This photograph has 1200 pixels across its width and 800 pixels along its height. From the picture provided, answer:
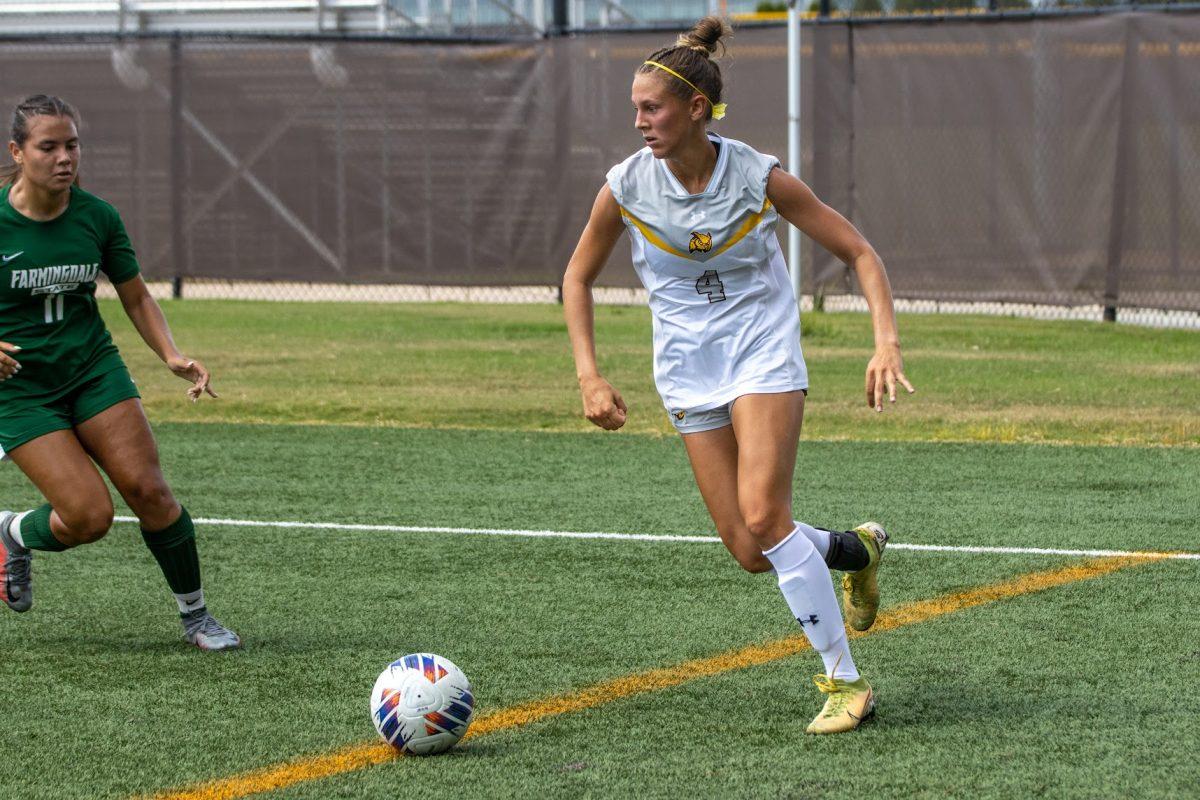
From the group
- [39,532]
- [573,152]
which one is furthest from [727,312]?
[573,152]

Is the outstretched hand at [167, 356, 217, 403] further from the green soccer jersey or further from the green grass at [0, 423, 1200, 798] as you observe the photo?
the green grass at [0, 423, 1200, 798]

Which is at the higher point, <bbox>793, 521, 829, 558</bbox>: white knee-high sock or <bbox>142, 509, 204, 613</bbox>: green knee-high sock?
<bbox>793, 521, 829, 558</bbox>: white knee-high sock

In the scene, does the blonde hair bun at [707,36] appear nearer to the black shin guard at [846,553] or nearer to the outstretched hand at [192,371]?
the black shin guard at [846,553]

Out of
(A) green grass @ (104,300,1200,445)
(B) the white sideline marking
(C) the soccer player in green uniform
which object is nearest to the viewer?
(C) the soccer player in green uniform

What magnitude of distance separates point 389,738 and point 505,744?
0.31 meters

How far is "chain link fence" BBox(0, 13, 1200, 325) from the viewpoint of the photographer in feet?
50.2

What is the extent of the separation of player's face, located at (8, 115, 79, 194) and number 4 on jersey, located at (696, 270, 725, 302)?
2010mm

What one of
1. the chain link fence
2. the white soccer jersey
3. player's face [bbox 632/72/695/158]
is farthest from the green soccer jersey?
the chain link fence

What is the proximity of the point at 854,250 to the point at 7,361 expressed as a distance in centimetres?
269

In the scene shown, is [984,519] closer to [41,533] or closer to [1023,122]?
[41,533]

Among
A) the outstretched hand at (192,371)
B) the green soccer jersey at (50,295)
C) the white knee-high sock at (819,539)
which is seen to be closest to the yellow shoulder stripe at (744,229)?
the white knee-high sock at (819,539)

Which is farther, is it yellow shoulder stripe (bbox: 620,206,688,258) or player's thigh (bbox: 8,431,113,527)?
player's thigh (bbox: 8,431,113,527)

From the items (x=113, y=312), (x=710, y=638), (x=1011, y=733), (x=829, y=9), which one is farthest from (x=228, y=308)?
(x=1011, y=733)

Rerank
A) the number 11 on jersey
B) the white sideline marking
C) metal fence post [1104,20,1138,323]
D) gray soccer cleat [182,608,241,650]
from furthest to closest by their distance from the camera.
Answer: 1. metal fence post [1104,20,1138,323]
2. the white sideline marking
3. gray soccer cleat [182,608,241,650]
4. the number 11 on jersey
